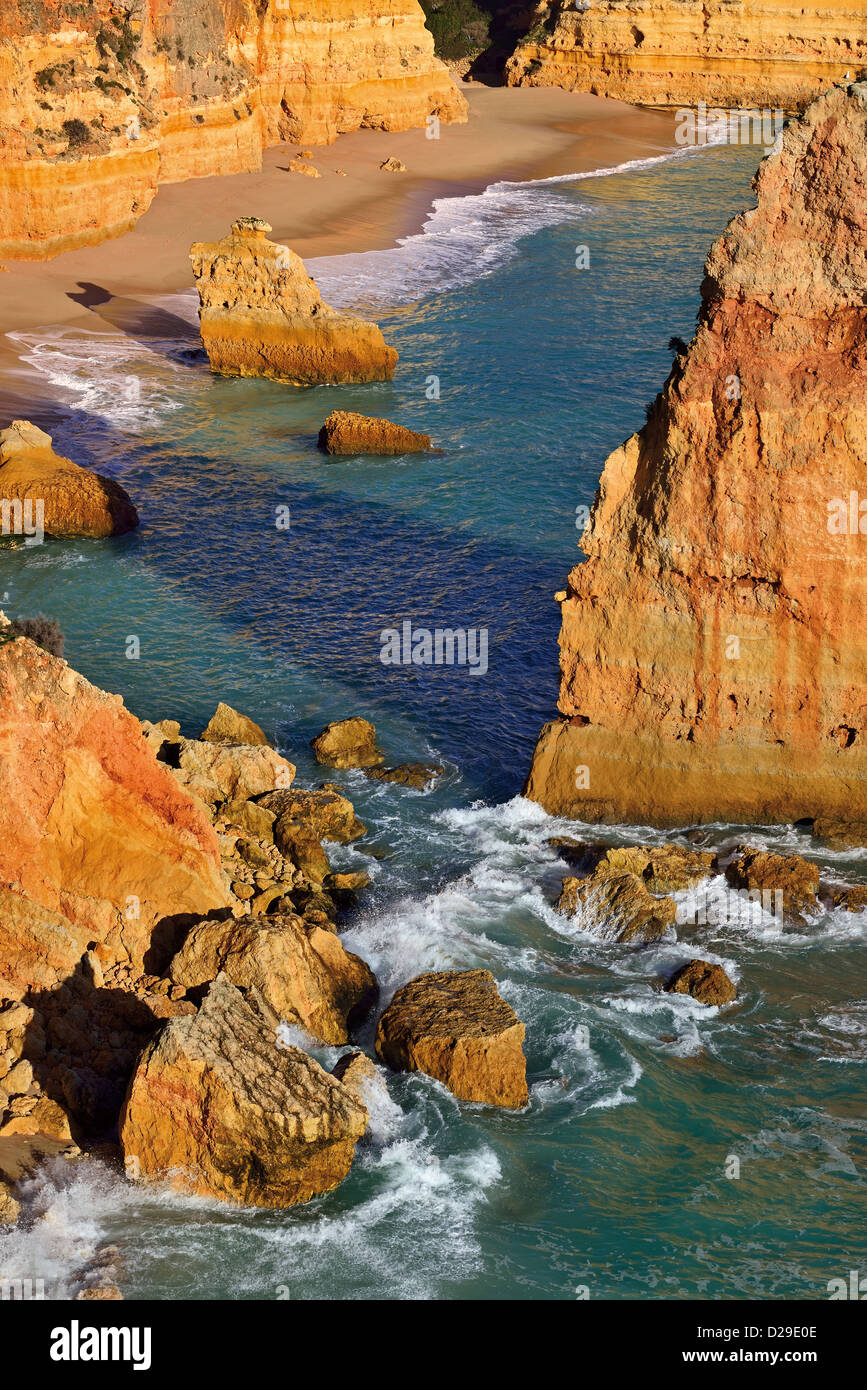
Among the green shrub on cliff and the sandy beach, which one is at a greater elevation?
the sandy beach

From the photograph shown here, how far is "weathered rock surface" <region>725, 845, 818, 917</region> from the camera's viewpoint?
1885 centimetres

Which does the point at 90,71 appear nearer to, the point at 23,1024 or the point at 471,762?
the point at 471,762

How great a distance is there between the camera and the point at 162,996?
15.7m

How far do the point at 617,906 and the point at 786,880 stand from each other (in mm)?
2195

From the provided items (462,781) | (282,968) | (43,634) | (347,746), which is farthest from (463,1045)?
(43,634)

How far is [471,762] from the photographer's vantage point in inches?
920

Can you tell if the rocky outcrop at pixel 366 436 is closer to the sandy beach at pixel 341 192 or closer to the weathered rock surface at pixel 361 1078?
the sandy beach at pixel 341 192

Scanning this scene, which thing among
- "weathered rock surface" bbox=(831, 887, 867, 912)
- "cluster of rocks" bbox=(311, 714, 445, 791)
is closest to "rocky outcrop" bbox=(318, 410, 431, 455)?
"cluster of rocks" bbox=(311, 714, 445, 791)

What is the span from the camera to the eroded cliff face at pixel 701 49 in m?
76.4

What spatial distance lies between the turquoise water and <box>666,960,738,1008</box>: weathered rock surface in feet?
0.56

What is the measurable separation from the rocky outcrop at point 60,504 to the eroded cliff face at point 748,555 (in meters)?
14.6

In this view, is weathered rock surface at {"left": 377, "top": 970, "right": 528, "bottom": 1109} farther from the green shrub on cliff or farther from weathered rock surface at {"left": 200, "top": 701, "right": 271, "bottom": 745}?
the green shrub on cliff

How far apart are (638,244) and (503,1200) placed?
47.5 metres
